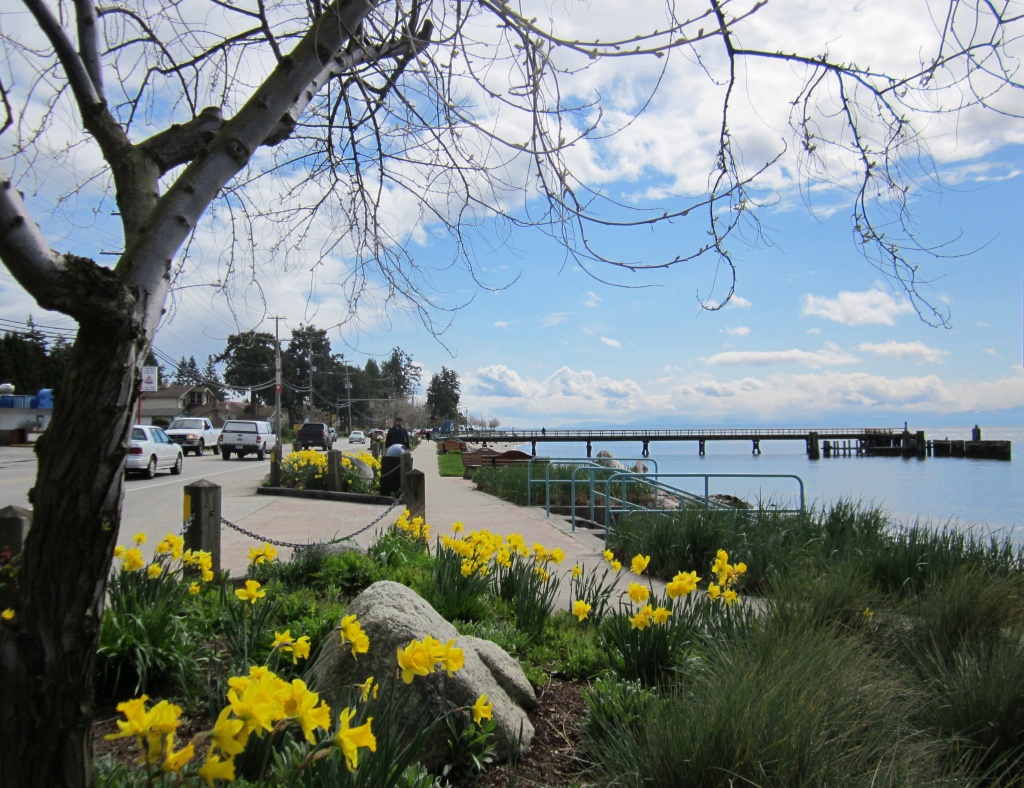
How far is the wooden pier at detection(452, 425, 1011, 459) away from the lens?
83438mm

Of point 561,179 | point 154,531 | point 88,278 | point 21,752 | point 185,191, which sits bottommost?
point 154,531

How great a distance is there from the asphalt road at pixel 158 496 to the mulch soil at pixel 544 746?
3916 millimetres

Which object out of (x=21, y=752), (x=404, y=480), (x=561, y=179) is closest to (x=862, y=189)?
(x=561, y=179)

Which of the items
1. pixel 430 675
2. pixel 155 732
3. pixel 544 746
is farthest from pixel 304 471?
pixel 155 732

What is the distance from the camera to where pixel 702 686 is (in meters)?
3.47

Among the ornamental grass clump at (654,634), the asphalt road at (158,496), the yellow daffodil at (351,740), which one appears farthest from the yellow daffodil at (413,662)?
the asphalt road at (158,496)

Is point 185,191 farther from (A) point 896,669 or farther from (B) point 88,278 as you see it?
(A) point 896,669

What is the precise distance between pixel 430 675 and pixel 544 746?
2.34ft

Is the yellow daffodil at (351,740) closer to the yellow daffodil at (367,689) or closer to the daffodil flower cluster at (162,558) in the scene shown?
the yellow daffodil at (367,689)

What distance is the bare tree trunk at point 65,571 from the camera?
6.48ft

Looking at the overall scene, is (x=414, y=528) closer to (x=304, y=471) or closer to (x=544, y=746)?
(x=544, y=746)

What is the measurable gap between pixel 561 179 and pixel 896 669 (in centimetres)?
316

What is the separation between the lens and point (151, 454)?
2417cm

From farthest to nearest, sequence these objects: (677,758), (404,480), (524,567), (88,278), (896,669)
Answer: (404,480) < (524,567) < (896,669) < (677,758) < (88,278)
